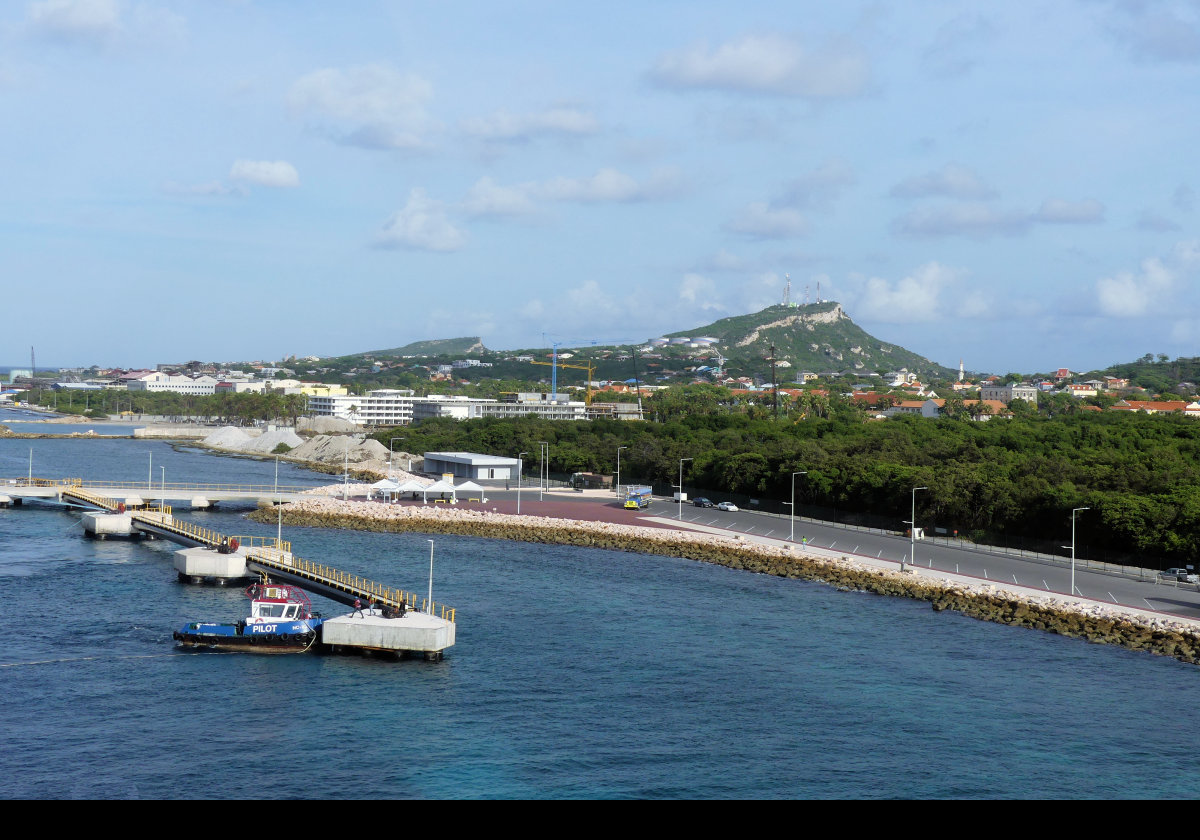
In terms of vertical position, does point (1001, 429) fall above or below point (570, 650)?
above

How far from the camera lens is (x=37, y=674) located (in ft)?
110

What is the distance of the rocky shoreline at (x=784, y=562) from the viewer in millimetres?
42188

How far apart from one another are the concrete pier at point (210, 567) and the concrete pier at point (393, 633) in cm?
1560

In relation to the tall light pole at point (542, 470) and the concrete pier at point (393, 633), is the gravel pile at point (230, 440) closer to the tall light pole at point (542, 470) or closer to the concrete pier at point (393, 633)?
the tall light pole at point (542, 470)

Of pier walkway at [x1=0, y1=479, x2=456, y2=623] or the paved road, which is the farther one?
the paved road

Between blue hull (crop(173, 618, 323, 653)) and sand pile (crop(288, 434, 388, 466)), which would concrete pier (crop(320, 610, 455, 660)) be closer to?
blue hull (crop(173, 618, 323, 653))

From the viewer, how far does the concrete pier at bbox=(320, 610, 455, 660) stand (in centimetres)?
3769

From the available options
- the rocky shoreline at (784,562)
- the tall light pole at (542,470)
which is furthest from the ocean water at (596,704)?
the tall light pole at (542,470)

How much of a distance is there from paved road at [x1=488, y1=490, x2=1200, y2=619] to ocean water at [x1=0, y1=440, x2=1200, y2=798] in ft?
25.0

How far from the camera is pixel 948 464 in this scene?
7725 centimetres

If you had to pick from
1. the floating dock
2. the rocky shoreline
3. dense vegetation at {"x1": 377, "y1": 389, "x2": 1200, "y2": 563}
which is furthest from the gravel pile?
the rocky shoreline
